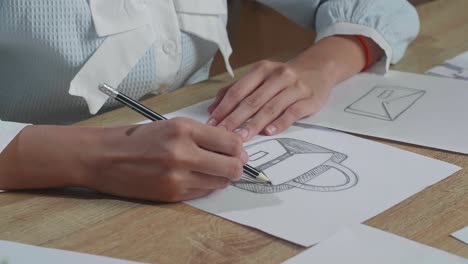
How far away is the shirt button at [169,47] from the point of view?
947mm

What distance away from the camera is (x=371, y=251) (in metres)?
0.54

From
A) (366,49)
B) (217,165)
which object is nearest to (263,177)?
(217,165)

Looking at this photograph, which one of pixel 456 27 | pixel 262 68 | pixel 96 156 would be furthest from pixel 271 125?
pixel 456 27

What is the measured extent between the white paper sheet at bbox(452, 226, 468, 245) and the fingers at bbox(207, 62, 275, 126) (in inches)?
13.0

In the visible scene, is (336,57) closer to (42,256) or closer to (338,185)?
(338,185)

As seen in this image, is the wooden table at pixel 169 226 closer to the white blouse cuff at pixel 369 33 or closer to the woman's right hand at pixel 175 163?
the woman's right hand at pixel 175 163

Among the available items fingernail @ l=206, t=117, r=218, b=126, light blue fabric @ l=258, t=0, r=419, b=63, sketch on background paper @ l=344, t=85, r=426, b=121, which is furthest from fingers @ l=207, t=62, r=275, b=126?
light blue fabric @ l=258, t=0, r=419, b=63

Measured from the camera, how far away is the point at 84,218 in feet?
2.01

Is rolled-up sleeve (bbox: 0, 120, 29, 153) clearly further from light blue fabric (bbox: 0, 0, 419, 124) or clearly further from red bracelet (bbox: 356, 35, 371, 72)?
red bracelet (bbox: 356, 35, 371, 72)

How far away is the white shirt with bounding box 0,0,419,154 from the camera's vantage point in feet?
2.77

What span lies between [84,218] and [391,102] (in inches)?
16.5

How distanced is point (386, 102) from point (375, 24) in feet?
0.66

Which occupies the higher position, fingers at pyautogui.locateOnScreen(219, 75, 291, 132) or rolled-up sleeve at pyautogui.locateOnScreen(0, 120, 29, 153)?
rolled-up sleeve at pyautogui.locateOnScreen(0, 120, 29, 153)

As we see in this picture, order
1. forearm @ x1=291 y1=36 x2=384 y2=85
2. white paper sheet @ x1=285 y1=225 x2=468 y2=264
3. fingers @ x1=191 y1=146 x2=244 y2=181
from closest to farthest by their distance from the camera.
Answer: white paper sheet @ x1=285 y1=225 x2=468 y2=264
fingers @ x1=191 y1=146 x2=244 y2=181
forearm @ x1=291 y1=36 x2=384 y2=85
